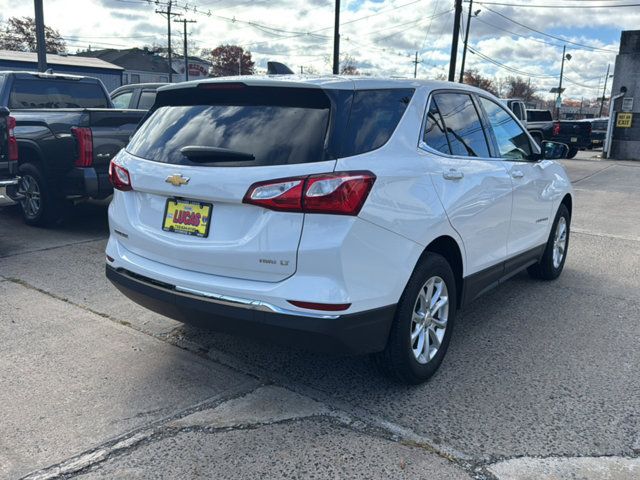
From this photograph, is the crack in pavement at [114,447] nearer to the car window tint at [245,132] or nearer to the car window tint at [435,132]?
the car window tint at [245,132]

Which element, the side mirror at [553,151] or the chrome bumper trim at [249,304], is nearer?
the chrome bumper trim at [249,304]

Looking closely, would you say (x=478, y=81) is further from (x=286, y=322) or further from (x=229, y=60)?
(x=286, y=322)

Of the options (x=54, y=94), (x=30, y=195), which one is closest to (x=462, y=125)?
(x=30, y=195)

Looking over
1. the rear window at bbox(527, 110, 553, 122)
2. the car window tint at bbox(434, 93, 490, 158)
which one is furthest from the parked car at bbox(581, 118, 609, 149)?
the car window tint at bbox(434, 93, 490, 158)

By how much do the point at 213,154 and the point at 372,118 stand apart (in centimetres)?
87

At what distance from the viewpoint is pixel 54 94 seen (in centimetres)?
862

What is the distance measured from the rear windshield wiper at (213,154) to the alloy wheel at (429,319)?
124cm

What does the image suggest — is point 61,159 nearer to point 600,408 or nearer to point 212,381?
point 212,381

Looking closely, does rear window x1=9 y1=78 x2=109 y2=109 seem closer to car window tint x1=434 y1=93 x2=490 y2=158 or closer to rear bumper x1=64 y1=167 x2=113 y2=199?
rear bumper x1=64 y1=167 x2=113 y2=199

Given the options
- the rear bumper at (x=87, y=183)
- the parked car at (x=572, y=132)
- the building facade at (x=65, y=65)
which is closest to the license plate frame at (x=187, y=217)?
the rear bumper at (x=87, y=183)

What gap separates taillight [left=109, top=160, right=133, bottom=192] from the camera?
11.7 ft

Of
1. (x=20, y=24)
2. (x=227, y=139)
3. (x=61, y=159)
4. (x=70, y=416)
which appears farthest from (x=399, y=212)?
(x=20, y=24)

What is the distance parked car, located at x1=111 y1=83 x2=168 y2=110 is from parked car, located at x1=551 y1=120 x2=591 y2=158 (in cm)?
1695

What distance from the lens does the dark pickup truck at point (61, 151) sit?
6.85 metres
